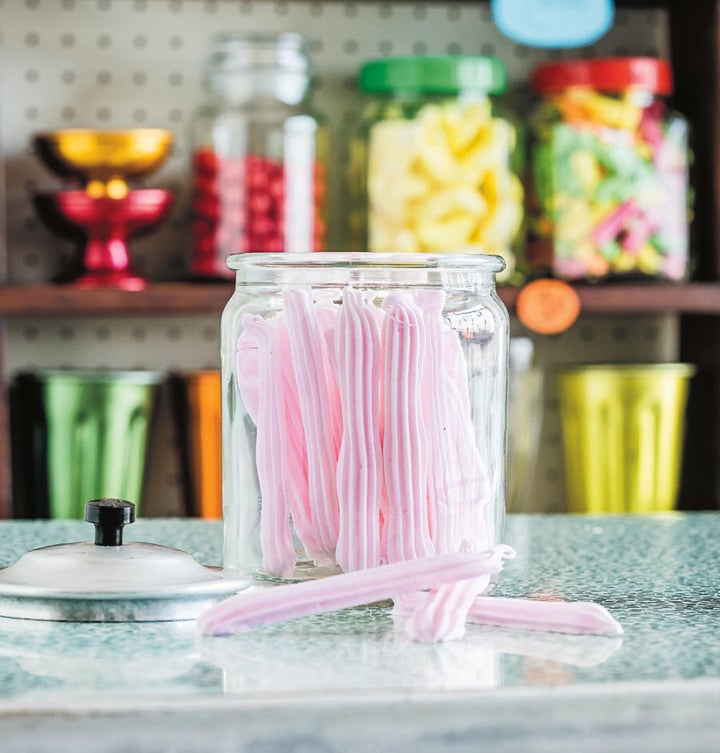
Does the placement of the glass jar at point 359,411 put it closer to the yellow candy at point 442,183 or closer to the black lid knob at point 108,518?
the black lid knob at point 108,518

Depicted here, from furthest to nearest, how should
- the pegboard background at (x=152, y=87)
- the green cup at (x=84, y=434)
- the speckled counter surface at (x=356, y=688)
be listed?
the pegboard background at (x=152, y=87)
the green cup at (x=84, y=434)
the speckled counter surface at (x=356, y=688)

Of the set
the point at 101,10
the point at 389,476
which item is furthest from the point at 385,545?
the point at 101,10

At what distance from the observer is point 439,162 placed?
1.51 meters

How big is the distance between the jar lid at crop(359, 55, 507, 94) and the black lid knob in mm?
1068

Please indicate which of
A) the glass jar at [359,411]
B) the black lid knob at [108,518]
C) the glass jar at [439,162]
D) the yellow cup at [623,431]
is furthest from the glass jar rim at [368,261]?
the yellow cup at [623,431]

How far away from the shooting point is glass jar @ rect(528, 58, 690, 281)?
1.55m

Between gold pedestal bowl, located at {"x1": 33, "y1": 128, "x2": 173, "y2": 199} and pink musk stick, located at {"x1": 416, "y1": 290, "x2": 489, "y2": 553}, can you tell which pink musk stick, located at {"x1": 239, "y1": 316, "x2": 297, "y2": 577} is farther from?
gold pedestal bowl, located at {"x1": 33, "y1": 128, "x2": 173, "y2": 199}

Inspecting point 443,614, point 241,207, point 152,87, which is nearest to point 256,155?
point 241,207

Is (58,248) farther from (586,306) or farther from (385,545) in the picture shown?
(385,545)

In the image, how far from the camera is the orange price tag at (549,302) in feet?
5.06

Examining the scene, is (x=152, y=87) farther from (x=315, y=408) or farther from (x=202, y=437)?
(x=315, y=408)

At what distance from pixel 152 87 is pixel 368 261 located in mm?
1281

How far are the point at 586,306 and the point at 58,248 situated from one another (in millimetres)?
690

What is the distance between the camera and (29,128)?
1.77 m
